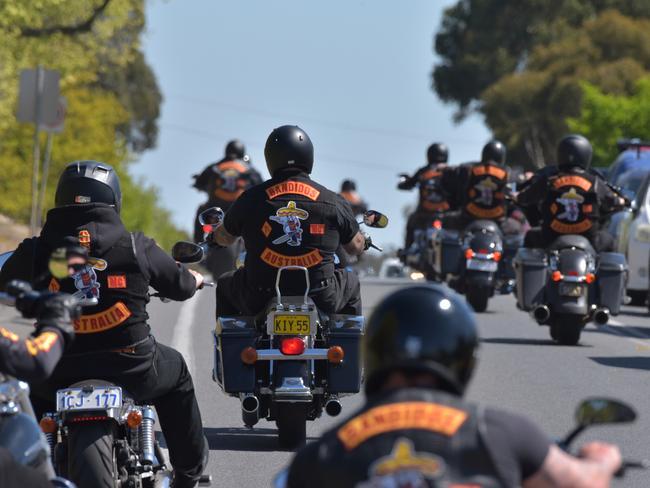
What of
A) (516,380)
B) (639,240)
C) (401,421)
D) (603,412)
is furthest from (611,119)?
Result: (401,421)

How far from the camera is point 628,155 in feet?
94.0

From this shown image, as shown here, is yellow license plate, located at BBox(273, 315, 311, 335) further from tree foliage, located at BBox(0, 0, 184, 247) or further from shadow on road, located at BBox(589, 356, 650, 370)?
tree foliage, located at BBox(0, 0, 184, 247)

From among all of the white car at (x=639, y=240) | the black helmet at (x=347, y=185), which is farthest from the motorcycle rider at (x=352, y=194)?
the white car at (x=639, y=240)

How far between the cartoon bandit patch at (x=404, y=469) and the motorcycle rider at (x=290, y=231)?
6.08m

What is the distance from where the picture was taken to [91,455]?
7.59m

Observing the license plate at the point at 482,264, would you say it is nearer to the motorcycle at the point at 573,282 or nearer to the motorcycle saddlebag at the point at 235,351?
the motorcycle at the point at 573,282

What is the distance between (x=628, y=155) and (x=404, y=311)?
2384 centimetres

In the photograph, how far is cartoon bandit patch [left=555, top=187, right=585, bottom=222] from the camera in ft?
56.3

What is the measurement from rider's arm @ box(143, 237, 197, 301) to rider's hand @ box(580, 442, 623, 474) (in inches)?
135

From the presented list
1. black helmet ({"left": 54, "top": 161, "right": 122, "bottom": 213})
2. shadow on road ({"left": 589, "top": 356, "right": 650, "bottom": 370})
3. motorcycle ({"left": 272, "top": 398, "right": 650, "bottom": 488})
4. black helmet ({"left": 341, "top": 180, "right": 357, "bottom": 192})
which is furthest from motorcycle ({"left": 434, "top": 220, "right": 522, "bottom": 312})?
motorcycle ({"left": 272, "top": 398, "right": 650, "bottom": 488})

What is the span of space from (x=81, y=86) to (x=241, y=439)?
71212 mm

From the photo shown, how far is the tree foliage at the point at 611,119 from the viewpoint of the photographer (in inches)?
2699

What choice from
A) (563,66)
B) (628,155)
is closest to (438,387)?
(628,155)

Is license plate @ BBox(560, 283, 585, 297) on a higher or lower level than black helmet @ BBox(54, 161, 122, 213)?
lower
